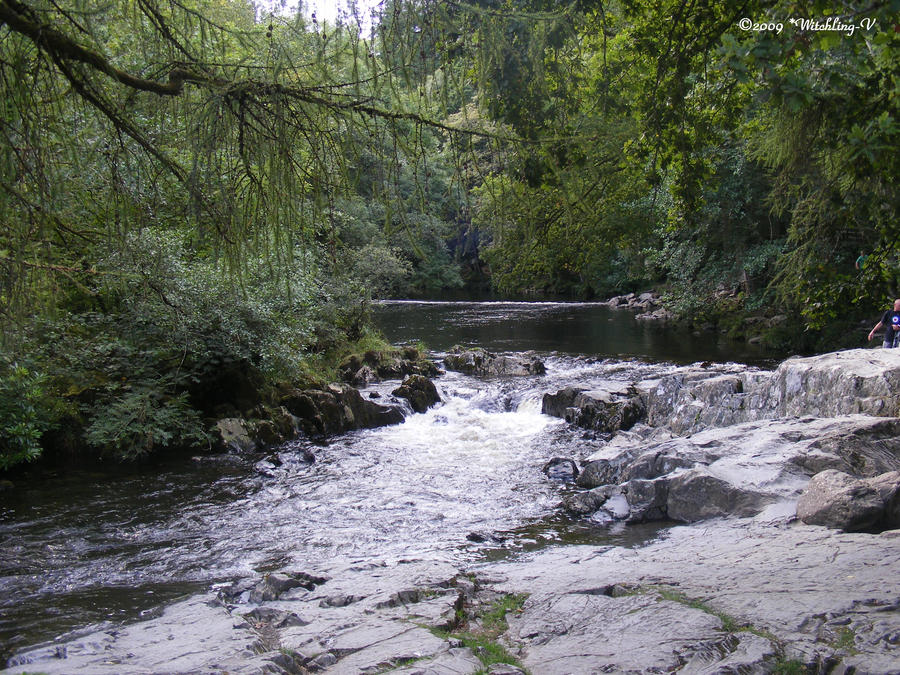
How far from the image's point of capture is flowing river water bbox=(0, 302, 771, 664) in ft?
20.9

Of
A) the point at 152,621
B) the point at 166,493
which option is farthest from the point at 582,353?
the point at 152,621

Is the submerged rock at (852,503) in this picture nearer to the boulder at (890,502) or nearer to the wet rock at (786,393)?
the boulder at (890,502)

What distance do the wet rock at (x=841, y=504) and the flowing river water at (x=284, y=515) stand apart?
1.63 m

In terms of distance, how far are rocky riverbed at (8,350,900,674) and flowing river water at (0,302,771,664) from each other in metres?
0.68

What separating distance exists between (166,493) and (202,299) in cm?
345

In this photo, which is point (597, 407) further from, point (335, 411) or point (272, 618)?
point (272, 618)

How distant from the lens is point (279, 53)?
3.11m

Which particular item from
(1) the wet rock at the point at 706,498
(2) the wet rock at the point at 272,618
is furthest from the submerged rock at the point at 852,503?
(2) the wet rock at the point at 272,618

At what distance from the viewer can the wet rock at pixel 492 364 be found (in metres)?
18.4

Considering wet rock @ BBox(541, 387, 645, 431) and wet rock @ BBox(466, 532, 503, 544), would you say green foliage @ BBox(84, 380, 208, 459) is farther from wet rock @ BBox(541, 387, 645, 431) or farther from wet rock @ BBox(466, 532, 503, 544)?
wet rock @ BBox(541, 387, 645, 431)

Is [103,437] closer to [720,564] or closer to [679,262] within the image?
[720,564]

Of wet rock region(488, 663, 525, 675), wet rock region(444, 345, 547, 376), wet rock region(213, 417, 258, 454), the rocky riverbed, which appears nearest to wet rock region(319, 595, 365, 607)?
the rocky riverbed

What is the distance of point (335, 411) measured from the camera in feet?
44.0

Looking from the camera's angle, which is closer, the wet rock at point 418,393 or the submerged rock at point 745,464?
the submerged rock at point 745,464
